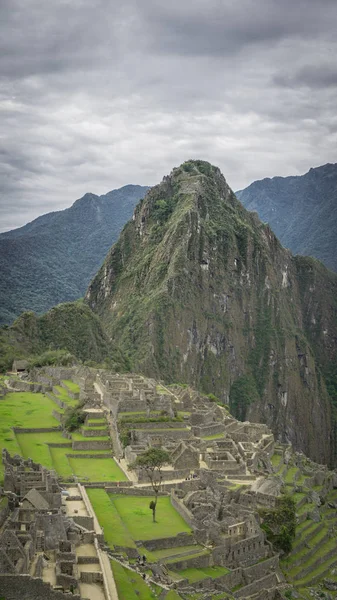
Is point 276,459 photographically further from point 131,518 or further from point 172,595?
point 172,595

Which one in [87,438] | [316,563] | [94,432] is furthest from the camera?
[94,432]

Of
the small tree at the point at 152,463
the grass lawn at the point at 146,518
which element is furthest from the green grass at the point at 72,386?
the grass lawn at the point at 146,518

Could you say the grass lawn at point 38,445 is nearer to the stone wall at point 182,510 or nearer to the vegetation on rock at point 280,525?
the stone wall at point 182,510

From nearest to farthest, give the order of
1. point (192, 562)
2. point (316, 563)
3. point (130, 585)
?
1. point (130, 585)
2. point (192, 562)
3. point (316, 563)

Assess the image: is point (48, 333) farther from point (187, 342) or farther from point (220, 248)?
point (220, 248)


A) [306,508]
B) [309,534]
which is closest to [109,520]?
[309,534]

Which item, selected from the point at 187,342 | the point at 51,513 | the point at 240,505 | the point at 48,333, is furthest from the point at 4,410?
the point at 187,342
